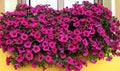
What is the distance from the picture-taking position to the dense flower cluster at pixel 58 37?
2707mm

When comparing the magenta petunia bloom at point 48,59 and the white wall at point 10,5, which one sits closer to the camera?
the magenta petunia bloom at point 48,59

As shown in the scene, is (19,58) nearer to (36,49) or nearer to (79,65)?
(36,49)

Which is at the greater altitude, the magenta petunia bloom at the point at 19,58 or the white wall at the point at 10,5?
the white wall at the point at 10,5

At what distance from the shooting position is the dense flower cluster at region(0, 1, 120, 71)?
2707 millimetres

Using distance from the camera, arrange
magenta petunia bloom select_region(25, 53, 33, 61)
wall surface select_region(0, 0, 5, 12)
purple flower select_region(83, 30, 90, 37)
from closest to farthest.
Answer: magenta petunia bloom select_region(25, 53, 33, 61), purple flower select_region(83, 30, 90, 37), wall surface select_region(0, 0, 5, 12)

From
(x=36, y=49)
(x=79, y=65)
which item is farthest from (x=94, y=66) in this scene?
(x=36, y=49)

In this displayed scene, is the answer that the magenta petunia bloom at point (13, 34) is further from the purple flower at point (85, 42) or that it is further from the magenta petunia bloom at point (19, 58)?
the purple flower at point (85, 42)

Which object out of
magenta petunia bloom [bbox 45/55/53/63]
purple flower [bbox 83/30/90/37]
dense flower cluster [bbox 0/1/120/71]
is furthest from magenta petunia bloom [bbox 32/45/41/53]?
purple flower [bbox 83/30/90/37]

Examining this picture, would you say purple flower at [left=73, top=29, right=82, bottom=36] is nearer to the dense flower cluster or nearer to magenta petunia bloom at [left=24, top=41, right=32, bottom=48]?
the dense flower cluster

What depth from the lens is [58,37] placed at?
273 cm

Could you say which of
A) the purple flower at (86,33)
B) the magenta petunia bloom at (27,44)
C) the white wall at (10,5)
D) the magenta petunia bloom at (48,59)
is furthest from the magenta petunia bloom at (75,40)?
the white wall at (10,5)

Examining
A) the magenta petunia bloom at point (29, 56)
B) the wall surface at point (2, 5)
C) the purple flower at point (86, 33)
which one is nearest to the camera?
the magenta petunia bloom at point (29, 56)

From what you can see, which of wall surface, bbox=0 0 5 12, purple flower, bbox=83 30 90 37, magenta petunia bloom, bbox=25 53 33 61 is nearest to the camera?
magenta petunia bloom, bbox=25 53 33 61

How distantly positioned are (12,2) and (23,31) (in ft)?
1.87
